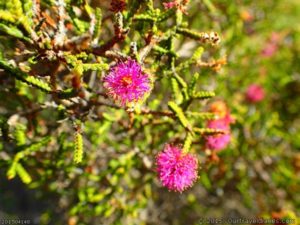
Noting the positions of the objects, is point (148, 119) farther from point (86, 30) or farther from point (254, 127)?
point (254, 127)

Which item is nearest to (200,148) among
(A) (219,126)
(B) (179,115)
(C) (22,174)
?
(A) (219,126)

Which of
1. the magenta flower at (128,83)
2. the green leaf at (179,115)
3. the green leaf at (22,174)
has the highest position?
the magenta flower at (128,83)

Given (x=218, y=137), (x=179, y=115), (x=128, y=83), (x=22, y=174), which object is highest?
(x=128, y=83)

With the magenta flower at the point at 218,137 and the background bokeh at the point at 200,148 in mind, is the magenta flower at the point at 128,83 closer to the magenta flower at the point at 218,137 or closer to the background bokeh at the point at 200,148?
the background bokeh at the point at 200,148

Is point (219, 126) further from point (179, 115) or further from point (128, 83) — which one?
point (128, 83)

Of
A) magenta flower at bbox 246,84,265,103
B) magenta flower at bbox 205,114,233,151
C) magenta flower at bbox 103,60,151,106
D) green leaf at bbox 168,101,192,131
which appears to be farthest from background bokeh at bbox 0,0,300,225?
magenta flower at bbox 103,60,151,106

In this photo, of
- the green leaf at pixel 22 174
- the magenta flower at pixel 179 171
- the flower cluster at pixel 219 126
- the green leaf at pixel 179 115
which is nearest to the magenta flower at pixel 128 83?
the green leaf at pixel 179 115

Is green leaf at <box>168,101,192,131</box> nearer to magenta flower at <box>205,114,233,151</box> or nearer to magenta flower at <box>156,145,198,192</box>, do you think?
magenta flower at <box>156,145,198,192</box>

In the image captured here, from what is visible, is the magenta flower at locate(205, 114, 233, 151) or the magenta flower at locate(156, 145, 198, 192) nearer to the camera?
the magenta flower at locate(156, 145, 198, 192)

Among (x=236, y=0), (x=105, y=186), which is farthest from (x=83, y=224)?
(x=236, y=0)
